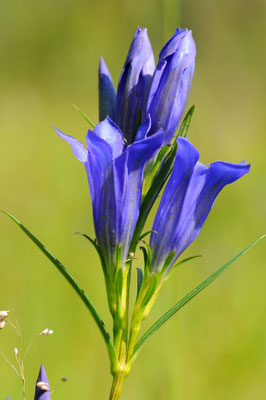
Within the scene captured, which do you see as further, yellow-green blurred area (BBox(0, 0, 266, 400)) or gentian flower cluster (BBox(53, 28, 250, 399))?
yellow-green blurred area (BBox(0, 0, 266, 400))

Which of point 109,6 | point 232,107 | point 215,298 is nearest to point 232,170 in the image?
point 215,298

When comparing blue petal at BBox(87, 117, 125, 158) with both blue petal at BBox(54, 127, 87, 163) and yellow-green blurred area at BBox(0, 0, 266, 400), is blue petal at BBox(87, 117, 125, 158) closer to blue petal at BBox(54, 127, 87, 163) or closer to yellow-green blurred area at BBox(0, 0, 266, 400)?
blue petal at BBox(54, 127, 87, 163)

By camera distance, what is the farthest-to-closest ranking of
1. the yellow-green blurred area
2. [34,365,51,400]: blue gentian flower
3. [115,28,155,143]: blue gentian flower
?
the yellow-green blurred area < [115,28,155,143]: blue gentian flower < [34,365,51,400]: blue gentian flower

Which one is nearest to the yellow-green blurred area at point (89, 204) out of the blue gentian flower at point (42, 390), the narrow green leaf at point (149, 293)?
the narrow green leaf at point (149, 293)

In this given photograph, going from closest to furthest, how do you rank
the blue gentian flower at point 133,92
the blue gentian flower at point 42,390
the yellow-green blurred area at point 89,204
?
the blue gentian flower at point 42,390 → the blue gentian flower at point 133,92 → the yellow-green blurred area at point 89,204

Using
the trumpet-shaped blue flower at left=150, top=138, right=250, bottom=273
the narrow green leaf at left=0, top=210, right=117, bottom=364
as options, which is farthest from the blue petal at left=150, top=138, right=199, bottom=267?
the narrow green leaf at left=0, top=210, right=117, bottom=364

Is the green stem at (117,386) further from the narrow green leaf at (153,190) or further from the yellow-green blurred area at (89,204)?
the yellow-green blurred area at (89,204)

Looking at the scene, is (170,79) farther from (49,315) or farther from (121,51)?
(121,51)
